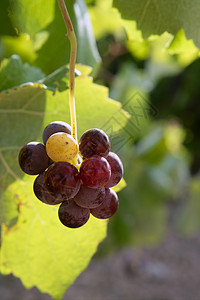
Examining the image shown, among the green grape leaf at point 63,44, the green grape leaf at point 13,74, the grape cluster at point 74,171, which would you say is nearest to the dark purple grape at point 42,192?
the grape cluster at point 74,171

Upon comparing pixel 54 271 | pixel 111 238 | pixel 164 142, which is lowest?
pixel 111 238

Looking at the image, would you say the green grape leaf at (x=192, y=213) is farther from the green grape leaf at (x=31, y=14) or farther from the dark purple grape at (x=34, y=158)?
the dark purple grape at (x=34, y=158)

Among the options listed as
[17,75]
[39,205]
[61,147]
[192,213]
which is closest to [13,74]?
[17,75]

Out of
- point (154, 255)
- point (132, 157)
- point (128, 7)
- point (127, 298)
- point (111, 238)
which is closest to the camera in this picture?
point (128, 7)

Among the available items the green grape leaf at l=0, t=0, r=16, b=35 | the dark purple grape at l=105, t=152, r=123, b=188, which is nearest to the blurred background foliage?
the green grape leaf at l=0, t=0, r=16, b=35

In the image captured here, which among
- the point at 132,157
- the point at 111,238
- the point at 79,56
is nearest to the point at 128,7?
the point at 79,56

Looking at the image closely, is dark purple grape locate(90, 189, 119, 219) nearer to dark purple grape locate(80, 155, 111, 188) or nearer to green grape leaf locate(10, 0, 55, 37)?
dark purple grape locate(80, 155, 111, 188)

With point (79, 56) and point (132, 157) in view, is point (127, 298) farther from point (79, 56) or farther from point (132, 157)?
point (79, 56)
